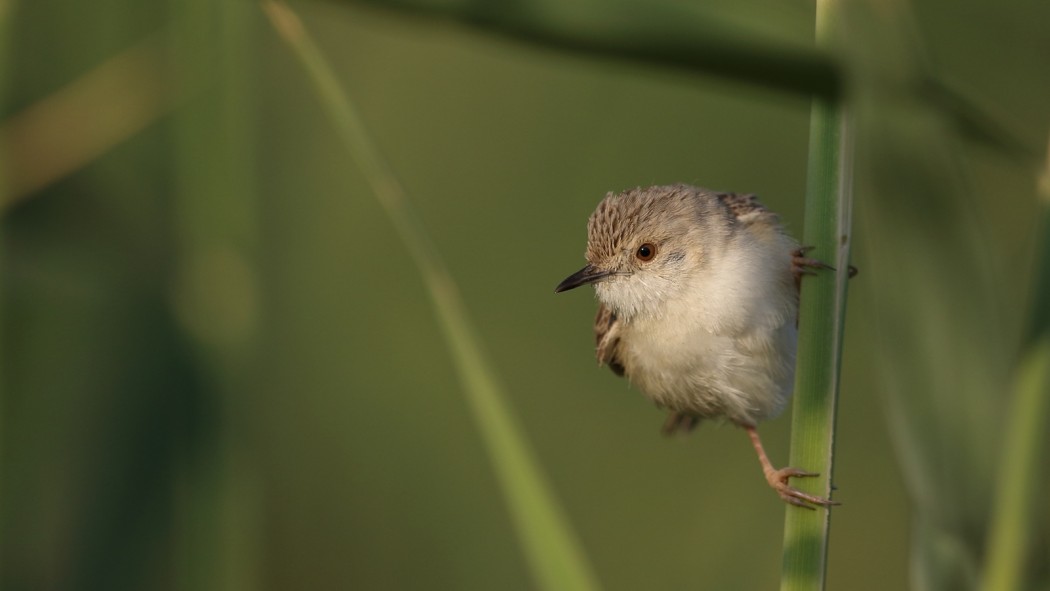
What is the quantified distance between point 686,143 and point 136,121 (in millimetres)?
2159

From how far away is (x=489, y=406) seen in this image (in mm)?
1519

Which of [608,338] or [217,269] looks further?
[608,338]

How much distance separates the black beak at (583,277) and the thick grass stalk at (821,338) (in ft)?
3.59

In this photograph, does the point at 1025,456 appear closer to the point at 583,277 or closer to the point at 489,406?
the point at 489,406

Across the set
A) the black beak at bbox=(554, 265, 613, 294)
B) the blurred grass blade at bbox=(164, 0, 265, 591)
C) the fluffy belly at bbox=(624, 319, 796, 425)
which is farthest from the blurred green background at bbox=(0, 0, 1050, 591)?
the black beak at bbox=(554, 265, 613, 294)

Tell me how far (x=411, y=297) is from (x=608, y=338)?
156 cm

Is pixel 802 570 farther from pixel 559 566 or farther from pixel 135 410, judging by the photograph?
pixel 135 410

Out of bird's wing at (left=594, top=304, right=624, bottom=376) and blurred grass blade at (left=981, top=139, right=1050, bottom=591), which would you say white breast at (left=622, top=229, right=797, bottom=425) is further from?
blurred grass blade at (left=981, top=139, right=1050, bottom=591)

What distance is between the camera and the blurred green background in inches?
44.3

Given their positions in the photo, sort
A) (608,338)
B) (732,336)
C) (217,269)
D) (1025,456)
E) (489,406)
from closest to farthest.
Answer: (1025,456), (489,406), (217,269), (732,336), (608,338)

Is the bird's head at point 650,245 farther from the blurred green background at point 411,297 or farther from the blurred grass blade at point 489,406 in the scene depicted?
the blurred grass blade at point 489,406

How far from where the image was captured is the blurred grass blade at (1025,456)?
3.40 feet

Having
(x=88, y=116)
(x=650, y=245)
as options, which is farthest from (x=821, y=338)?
(x=88, y=116)

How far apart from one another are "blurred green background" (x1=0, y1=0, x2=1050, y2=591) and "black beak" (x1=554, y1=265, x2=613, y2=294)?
56cm
